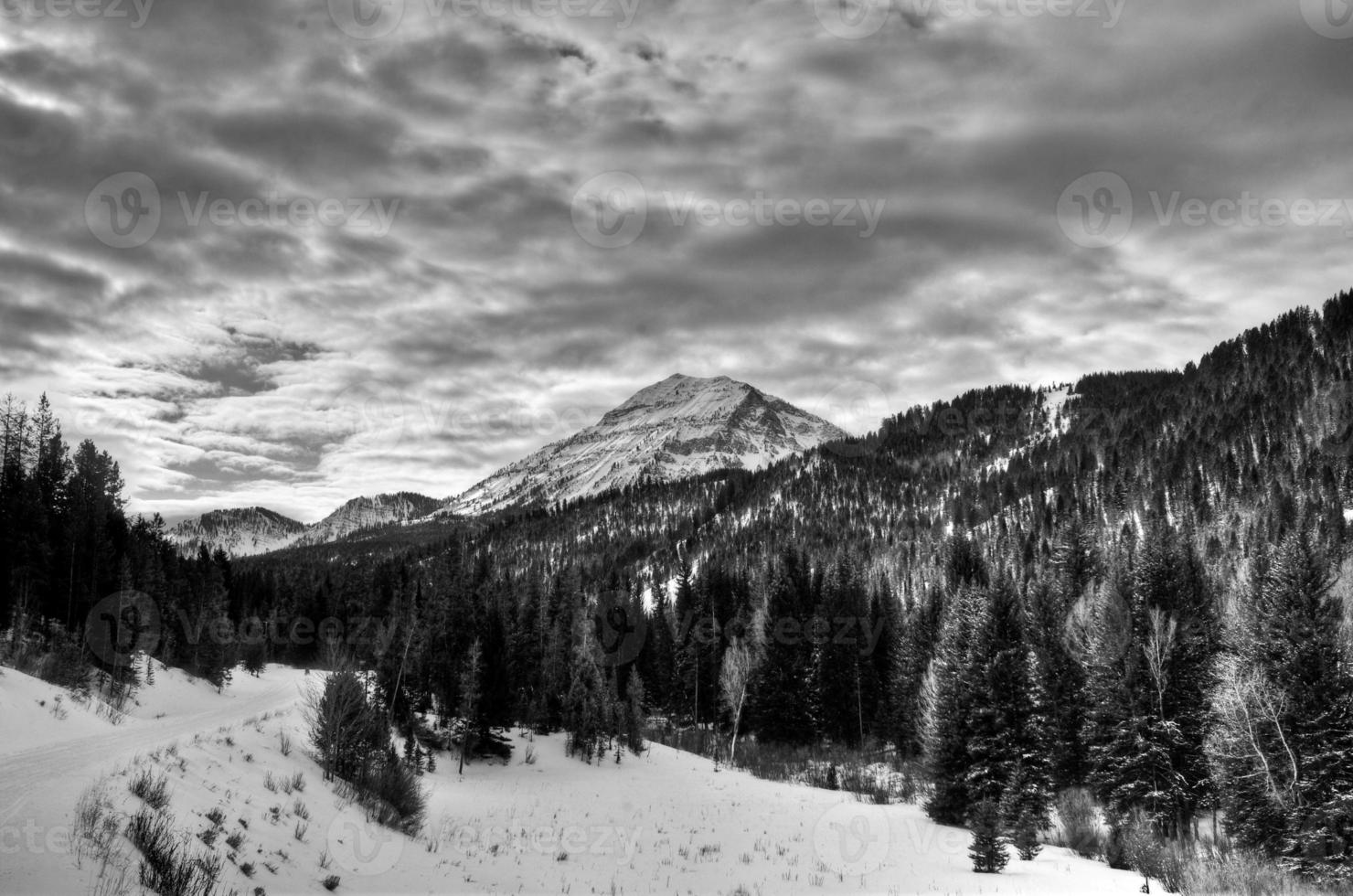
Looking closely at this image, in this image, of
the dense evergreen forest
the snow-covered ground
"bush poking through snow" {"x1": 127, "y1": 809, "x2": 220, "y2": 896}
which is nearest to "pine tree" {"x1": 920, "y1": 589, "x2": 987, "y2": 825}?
the dense evergreen forest

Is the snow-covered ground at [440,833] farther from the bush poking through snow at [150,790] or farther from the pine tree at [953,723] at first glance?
the pine tree at [953,723]

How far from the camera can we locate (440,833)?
2005 cm

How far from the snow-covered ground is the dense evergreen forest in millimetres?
5335

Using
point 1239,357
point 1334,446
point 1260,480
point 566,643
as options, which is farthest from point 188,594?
point 1239,357

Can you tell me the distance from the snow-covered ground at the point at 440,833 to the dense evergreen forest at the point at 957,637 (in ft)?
17.5

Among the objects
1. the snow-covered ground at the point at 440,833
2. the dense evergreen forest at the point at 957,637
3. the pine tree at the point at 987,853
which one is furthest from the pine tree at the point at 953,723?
the pine tree at the point at 987,853

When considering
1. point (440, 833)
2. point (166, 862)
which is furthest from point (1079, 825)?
point (166, 862)

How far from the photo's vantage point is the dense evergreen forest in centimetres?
2544

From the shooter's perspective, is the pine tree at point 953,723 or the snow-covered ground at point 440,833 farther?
the pine tree at point 953,723

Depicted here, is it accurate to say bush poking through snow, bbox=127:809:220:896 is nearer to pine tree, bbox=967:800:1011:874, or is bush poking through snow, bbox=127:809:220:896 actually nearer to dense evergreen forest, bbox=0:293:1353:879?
dense evergreen forest, bbox=0:293:1353:879

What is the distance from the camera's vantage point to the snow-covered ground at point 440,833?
1094 cm

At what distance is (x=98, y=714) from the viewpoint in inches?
772

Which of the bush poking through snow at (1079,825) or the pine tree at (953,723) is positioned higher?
the pine tree at (953,723)

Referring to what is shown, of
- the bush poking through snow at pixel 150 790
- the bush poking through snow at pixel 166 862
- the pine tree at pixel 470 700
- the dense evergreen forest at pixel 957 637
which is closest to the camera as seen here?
the bush poking through snow at pixel 166 862
